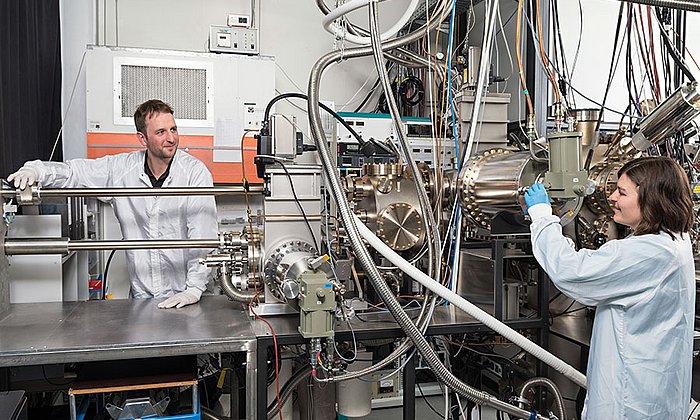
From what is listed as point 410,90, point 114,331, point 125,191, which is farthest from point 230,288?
point 410,90

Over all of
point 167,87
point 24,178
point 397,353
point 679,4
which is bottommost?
point 397,353

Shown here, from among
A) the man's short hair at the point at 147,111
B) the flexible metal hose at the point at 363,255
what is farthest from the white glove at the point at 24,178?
the flexible metal hose at the point at 363,255

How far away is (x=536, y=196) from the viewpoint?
58.7 inches

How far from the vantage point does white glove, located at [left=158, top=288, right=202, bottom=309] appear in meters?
1.84

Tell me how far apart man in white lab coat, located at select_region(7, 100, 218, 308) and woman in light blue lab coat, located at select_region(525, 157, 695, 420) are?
131 centimetres

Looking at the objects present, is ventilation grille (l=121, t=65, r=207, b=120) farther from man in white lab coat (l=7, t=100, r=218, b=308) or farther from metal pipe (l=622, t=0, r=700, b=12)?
metal pipe (l=622, t=0, r=700, b=12)

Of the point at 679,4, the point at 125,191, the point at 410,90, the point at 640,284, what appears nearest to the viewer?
the point at 679,4

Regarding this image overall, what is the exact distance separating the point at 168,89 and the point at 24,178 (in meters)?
1.28

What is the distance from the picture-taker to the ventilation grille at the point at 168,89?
2.85 meters

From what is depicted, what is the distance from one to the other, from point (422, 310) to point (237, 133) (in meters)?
1.76

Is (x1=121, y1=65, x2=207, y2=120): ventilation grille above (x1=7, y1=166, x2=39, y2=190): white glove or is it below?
above

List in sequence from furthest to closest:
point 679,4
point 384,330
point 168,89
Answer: point 168,89 < point 384,330 < point 679,4

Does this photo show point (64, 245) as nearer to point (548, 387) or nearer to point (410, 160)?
point (410, 160)

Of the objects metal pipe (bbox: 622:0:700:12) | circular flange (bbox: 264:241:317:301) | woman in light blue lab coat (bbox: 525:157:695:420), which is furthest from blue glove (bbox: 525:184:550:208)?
circular flange (bbox: 264:241:317:301)
